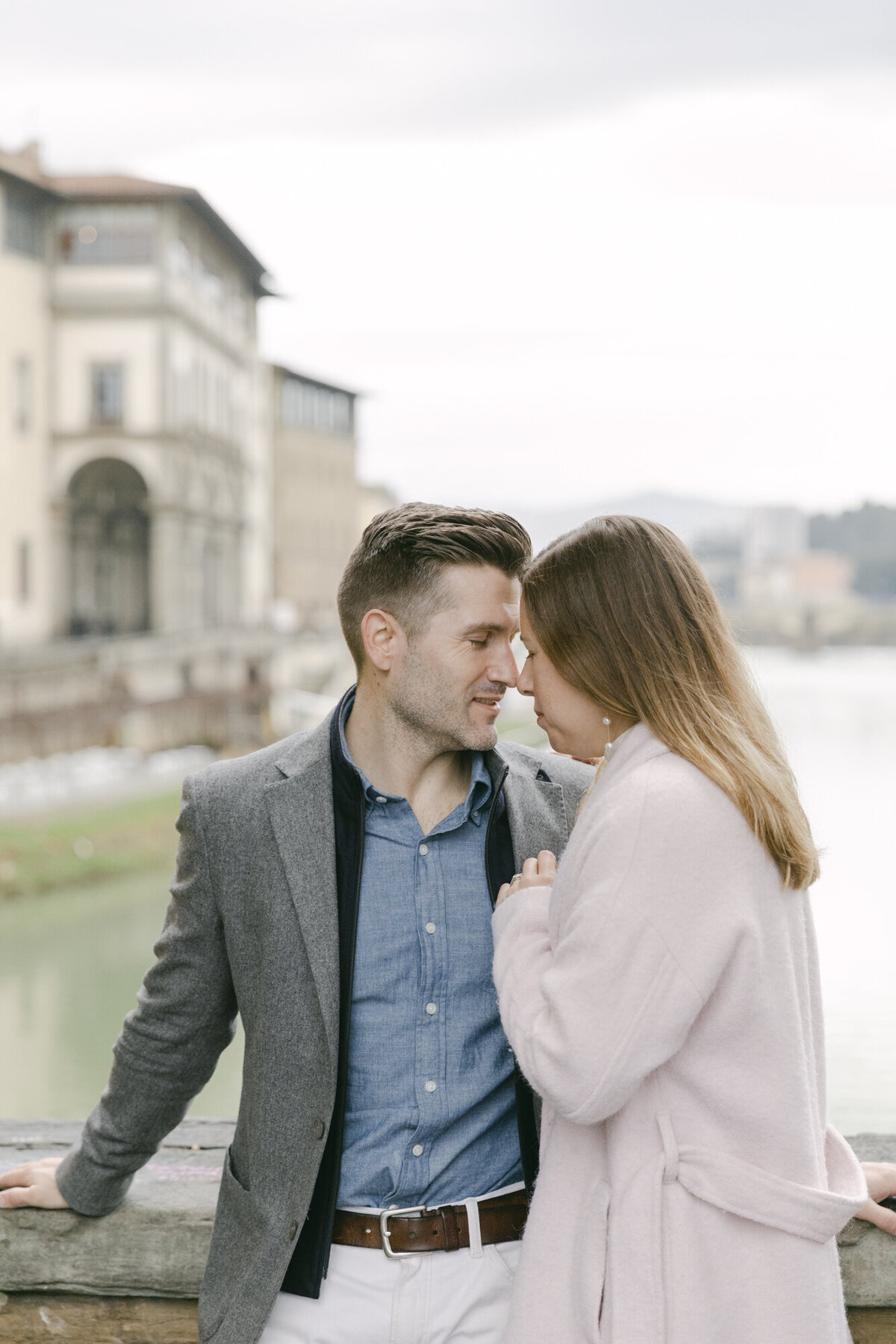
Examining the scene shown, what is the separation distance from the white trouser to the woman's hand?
0.82ft

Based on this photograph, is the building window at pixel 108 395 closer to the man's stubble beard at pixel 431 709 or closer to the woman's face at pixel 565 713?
the man's stubble beard at pixel 431 709

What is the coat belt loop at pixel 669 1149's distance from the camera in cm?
86

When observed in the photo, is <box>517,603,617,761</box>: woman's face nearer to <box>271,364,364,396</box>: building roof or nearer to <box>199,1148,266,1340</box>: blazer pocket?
<box>199,1148,266,1340</box>: blazer pocket

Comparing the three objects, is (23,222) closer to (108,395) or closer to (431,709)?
(108,395)

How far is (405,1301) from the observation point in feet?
3.35

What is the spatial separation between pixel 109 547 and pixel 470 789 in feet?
83.4

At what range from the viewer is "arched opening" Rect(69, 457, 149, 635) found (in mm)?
25812

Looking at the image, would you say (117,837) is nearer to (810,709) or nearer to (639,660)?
(639,660)

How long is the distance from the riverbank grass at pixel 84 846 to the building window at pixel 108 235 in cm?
1522

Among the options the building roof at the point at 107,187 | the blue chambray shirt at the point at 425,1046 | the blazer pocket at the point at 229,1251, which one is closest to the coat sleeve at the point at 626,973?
the blue chambray shirt at the point at 425,1046

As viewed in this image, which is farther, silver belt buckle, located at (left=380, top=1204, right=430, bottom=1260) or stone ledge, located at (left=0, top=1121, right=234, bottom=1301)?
stone ledge, located at (left=0, top=1121, right=234, bottom=1301)

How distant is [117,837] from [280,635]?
44.3 ft

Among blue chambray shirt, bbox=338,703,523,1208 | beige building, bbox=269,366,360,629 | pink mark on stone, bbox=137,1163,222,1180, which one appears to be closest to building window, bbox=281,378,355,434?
beige building, bbox=269,366,360,629

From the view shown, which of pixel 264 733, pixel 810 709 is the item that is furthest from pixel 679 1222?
pixel 810 709
